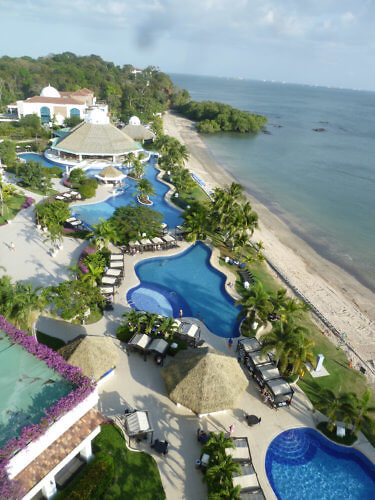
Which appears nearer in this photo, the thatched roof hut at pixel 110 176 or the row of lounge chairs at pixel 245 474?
the row of lounge chairs at pixel 245 474

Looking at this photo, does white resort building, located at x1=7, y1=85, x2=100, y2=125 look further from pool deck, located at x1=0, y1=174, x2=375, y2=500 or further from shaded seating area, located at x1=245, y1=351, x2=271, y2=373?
shaded seating area, located at x1=245, y1=351, x2=271, y2=373

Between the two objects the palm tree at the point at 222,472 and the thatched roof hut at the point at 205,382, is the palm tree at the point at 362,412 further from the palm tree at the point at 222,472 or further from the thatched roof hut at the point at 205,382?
the palm tree at the point at 222,472

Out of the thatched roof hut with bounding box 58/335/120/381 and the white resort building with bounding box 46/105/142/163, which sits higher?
the white resort building with bounding box 46/105/142/163

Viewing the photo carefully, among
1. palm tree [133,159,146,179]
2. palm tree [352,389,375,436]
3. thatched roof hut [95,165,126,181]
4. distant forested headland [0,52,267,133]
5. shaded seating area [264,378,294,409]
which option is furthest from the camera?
distant forested headland [0,52,267,133]

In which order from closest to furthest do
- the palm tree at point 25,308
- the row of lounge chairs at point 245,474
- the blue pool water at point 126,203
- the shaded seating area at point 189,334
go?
the row of lounge chairs at point 245,474, the palm tree at point 25,308, the shaded seating area at point 189,334, the blue pool water at point 126,203

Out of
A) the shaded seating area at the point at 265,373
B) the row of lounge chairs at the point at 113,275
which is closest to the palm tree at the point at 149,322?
the row of lounge chairs at the point at 113,275

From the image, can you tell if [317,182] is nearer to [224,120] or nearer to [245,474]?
[224,120]

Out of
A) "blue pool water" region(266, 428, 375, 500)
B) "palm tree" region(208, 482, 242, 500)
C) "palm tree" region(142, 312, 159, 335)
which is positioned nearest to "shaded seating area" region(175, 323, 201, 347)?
"palm tree" region(142, 312, 159, 335)
